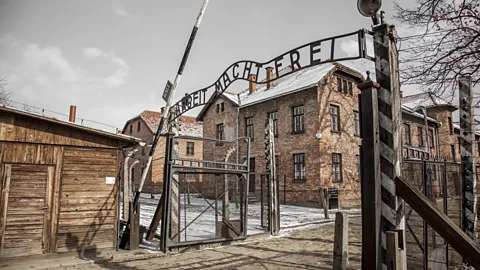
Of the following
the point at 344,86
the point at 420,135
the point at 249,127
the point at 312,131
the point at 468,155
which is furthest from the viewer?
the point at 420,135

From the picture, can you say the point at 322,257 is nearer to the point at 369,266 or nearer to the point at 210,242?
the point at 210,242

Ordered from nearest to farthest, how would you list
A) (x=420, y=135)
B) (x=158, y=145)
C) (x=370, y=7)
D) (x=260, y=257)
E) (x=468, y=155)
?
1. (x=370, y=7)
2. (x=468, y=155)
3. (x=260, y=257)
4. (x=420, y=135)
5. (x=158, y=145)

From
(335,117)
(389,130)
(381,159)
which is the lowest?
(381,159)

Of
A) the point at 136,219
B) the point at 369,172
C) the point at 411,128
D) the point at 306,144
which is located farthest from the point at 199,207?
the point at 411,128

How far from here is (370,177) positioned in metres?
3.79

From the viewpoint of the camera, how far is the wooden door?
7496 mm

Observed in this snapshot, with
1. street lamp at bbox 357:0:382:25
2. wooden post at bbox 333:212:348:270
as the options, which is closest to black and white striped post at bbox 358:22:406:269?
street lamp at bbox 357:0:382:25

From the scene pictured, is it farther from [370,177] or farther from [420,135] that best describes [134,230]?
[420,135]

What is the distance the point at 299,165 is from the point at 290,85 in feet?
19.0

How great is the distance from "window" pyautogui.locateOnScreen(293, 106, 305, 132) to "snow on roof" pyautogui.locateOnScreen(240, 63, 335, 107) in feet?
4.28

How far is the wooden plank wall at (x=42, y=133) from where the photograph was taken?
25.0 feet

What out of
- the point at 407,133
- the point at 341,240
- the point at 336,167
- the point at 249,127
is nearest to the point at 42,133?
the point at 341,240

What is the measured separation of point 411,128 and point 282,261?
24.7 meters

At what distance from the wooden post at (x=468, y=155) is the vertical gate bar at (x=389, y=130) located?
3090 mm
